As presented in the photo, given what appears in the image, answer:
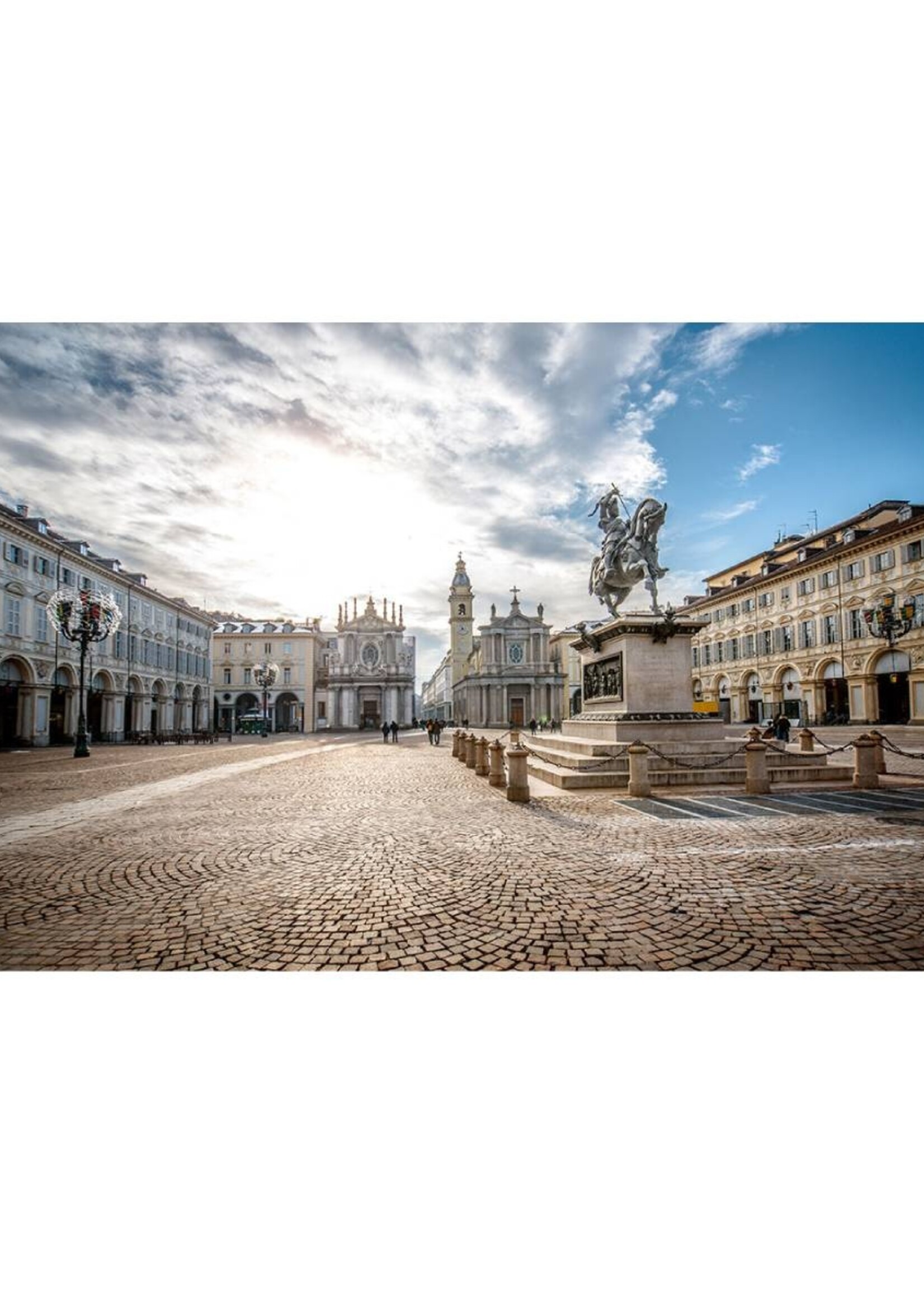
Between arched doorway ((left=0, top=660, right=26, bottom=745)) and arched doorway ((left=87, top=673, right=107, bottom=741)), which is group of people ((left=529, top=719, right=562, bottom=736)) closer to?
arched doorway ((left=87, top=673, right=107, bottom=741))

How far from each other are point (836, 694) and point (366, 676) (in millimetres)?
45399

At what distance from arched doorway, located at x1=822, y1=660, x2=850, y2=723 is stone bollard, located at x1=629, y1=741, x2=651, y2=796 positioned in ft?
98.9

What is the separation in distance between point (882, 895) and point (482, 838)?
133 inches

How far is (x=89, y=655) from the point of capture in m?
28.8

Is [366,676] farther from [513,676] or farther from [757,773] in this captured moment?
[757,773]

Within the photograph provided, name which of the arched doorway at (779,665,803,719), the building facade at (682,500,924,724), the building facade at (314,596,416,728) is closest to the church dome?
the building facade at (314,596,416,728)

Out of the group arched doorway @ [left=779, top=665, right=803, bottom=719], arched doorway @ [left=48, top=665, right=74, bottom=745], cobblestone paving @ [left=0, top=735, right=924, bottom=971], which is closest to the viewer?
cobblestone paving @ [left=0, top=735, right=924, bottom=971]

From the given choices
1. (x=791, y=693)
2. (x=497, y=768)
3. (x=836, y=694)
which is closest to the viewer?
(x=497, y=768)

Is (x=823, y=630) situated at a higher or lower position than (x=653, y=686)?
higher

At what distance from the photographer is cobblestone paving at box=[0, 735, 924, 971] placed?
312 centimetres

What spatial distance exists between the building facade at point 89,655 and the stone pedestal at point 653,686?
25356mm

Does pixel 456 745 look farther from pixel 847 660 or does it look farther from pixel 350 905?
pixel 847 660

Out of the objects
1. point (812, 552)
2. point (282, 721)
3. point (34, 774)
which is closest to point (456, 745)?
point (34, 774)

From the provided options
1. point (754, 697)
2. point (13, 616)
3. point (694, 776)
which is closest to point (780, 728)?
point (694, 776)
